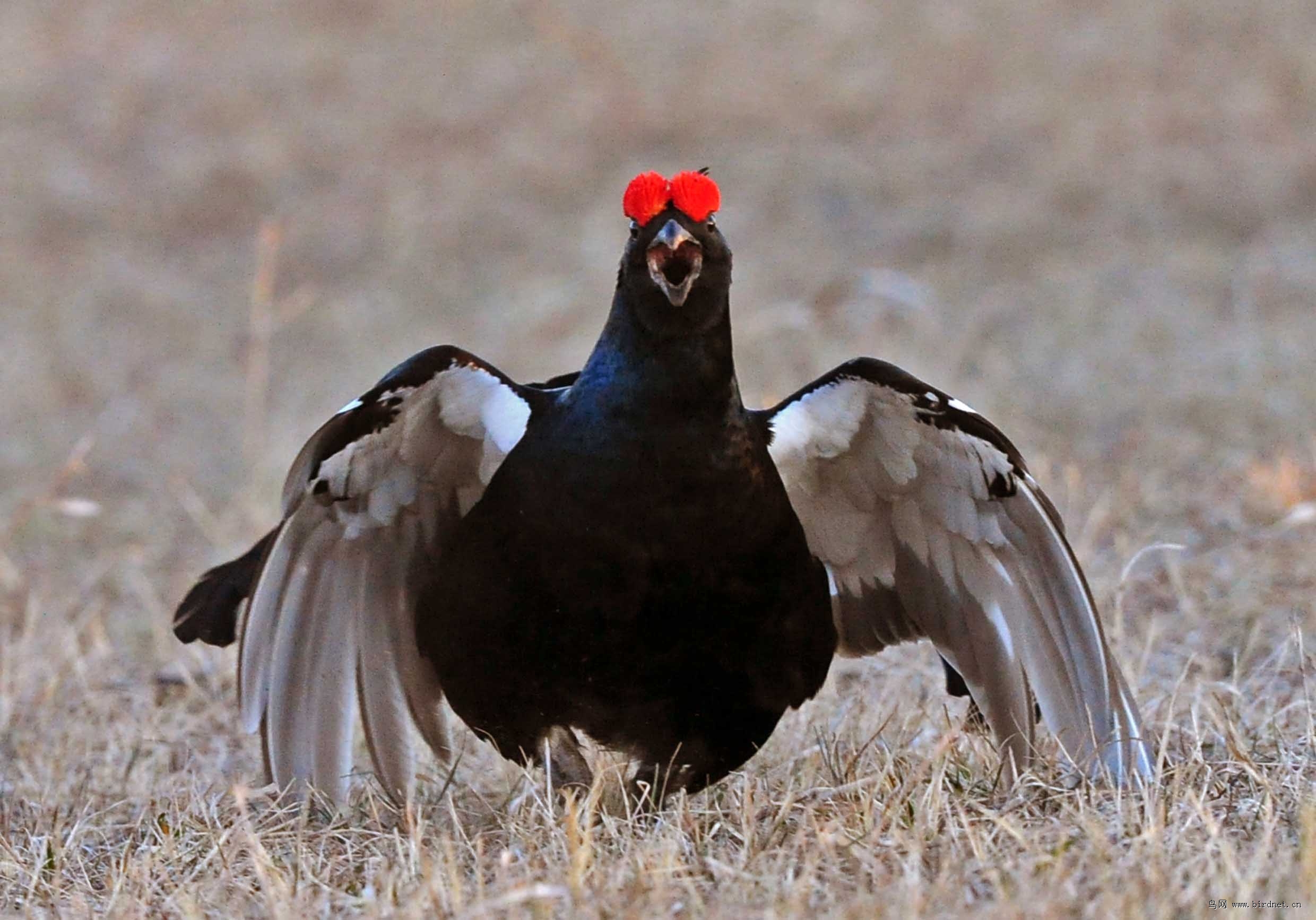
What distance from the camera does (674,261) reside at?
298cm

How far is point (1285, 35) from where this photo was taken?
11.1 metres

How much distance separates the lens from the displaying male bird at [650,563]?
2996mm

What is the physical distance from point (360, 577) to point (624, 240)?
22.1ft

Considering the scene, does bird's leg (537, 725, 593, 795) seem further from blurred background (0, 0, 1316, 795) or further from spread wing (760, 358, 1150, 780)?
blurred background (0, 0, 1316, 795)

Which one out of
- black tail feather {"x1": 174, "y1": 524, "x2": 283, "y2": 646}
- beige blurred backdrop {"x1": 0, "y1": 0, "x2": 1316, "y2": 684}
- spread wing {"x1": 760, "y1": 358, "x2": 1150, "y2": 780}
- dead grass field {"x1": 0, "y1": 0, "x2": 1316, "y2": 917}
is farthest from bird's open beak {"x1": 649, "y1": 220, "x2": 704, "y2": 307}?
beige blurred backdrop {"x1": 0, "y1": 0, "x2": 1316, "y2": 684}

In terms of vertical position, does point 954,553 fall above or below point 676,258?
below

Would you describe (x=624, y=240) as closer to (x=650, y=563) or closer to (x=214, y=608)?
(x=214, y=608)

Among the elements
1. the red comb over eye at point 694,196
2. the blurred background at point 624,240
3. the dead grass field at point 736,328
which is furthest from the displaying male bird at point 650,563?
the blurred background at point 624,240

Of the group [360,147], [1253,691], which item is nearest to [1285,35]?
[360,147]

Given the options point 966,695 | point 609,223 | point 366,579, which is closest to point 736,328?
point 609,223

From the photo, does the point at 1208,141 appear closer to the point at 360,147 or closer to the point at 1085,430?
the point at 1085,430

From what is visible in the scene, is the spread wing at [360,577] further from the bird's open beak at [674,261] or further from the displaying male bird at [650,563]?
the bird's open beak at [674,261]

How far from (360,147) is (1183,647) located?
816cm

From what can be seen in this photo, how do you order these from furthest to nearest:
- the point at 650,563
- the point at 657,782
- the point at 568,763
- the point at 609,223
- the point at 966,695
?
the point at 609,223
the point at 966,695
the point at 568,763
the point at 657,782
the point at 650,563
